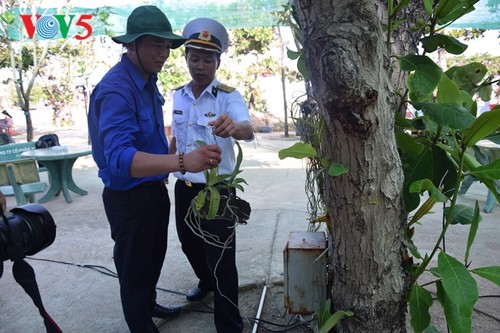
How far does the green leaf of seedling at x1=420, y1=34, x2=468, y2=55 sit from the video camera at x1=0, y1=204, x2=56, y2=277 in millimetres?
1613

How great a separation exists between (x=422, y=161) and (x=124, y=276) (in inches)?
54.0

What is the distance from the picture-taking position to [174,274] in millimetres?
3029

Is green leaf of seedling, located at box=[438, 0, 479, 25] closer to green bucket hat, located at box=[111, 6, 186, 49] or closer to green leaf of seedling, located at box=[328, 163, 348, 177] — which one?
green leaf of seedling, located at box=[328, 163, 348, 177]

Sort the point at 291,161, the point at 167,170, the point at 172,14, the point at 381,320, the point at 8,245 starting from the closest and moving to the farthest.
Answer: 1. the point at 381,320
2. the point at 167,170
3. the point at 8,245
4. the point at 172,14
5. the point at 291,161

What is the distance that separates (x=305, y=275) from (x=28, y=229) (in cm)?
116

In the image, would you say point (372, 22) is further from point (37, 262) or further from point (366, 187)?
point (37, 262)

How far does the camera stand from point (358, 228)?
1.35 meters

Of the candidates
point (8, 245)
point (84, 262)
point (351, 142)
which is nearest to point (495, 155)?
point (351, 142)

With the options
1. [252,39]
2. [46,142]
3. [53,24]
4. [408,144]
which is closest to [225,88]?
[408,144]

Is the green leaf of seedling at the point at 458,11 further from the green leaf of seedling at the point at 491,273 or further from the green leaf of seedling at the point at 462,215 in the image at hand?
the green leaf of seedling at the point at 491,273

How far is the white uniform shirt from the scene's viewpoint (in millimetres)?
2184

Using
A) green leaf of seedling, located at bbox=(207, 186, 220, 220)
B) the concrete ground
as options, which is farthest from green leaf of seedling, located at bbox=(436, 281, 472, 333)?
the concrete ground

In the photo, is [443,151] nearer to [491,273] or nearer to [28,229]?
[491,273]

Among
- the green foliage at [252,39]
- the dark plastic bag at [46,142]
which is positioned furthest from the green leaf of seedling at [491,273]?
the green foliage at [252,39]
